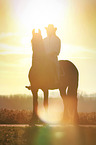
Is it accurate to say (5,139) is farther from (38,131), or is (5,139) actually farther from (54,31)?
(54,31)

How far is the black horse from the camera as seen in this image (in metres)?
16.0

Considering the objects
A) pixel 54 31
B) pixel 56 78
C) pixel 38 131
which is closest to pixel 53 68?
pixel 56 78

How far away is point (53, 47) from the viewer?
53.6 feet

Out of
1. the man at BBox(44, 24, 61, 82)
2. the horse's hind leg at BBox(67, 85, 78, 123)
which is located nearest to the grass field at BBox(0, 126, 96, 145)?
the horse's hind leg at BBox(67, 85, 78, 123)

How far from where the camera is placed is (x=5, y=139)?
14258 millimetres

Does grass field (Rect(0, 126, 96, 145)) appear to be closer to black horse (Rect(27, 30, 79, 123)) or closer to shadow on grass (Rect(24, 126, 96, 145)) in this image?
shadow on grass (Rect(24, 126, 96, 145))

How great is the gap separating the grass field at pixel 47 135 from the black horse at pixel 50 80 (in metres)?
1.21

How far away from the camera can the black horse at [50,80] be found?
16.0 meters

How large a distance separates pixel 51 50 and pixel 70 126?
307cm

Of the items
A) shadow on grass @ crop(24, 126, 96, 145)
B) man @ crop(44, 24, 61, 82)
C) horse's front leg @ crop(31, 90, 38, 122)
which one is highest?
man @ crop(44, 24, 61, 82)

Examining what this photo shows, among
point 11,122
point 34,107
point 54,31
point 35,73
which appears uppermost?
point 54,31

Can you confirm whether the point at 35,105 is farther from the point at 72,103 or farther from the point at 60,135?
the point at 72,103

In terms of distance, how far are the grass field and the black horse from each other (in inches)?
47.6

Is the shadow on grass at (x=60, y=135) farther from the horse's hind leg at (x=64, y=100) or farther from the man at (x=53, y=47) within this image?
the man at (x=53, y=47)
